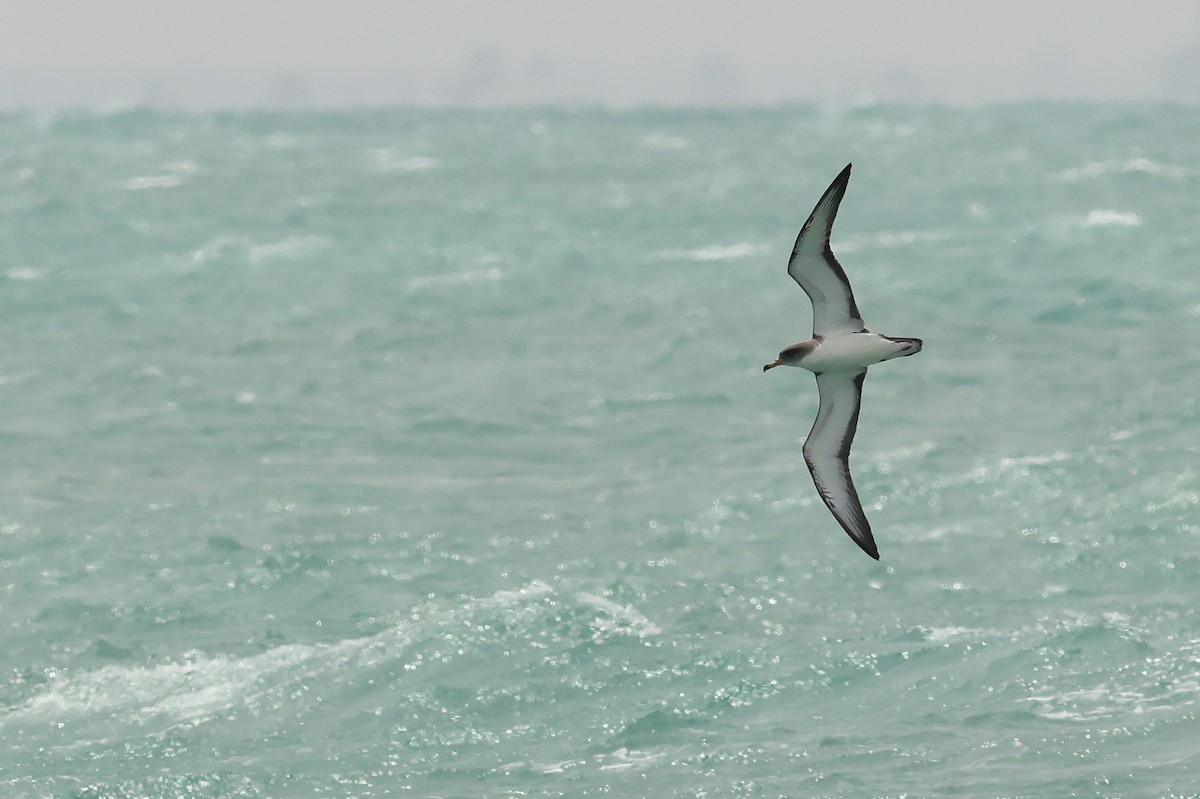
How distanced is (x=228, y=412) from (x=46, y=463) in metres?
4.87

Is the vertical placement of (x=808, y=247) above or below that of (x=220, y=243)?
above

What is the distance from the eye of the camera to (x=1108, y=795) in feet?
65.8

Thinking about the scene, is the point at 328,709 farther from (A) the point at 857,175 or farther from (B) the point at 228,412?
(A) the point at 857,175

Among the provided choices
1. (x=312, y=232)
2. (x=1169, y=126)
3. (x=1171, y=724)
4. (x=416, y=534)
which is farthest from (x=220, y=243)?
(x=1169, y=126)

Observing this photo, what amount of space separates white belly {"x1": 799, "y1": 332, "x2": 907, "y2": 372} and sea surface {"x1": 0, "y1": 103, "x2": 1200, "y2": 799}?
18.5 feet

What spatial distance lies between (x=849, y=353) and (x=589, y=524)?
1345 cm

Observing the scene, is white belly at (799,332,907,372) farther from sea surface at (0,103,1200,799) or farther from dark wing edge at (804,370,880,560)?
sea surface at (0,103,1200,799)

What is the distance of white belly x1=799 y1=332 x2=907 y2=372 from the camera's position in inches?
673

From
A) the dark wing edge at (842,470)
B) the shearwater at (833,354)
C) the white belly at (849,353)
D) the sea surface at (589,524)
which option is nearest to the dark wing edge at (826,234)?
the shearwater at (833,354)

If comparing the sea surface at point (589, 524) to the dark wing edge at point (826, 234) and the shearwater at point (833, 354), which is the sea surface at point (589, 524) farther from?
the dark wing edge at point (826, 234)

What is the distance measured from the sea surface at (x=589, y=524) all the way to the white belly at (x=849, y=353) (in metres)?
5.63

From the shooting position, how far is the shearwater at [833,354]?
54.4ft

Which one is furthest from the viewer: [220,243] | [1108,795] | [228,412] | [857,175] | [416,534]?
[857,175]

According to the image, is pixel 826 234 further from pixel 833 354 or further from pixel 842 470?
pixel 842 470
